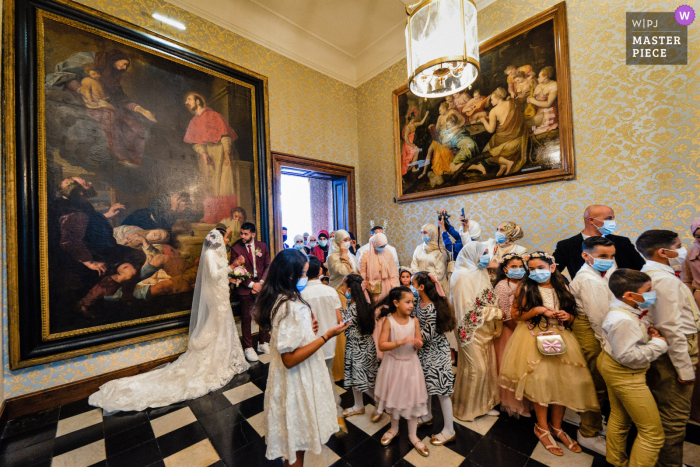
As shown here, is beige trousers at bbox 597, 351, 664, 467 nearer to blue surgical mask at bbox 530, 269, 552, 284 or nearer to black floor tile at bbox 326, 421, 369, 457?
blue surgical mask at bbox 530, 269, 552, 284

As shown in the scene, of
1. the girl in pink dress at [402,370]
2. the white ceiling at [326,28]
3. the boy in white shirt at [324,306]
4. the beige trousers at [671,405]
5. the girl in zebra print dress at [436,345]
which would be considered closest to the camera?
the beige trousers at [671,405]

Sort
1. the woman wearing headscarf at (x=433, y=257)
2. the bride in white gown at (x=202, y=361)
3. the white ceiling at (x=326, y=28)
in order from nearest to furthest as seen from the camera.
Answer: the bride in white gown at (x=202, y=361) → the woman wearing headscarf at (x=433, y=257) → the white ceiling at (x=326, y=28)

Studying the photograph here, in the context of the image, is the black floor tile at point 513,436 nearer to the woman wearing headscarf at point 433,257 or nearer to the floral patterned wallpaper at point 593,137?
the woman wearing headscarf at point 433,257

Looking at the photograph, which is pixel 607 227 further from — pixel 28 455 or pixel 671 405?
pixel 28 455

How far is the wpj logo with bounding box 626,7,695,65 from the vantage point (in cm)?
310

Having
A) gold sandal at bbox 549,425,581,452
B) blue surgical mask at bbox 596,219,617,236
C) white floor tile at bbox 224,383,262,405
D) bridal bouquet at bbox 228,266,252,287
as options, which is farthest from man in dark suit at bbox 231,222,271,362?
blue surgical mask at bbox 596,219,617,236

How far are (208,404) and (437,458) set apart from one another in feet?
8.08

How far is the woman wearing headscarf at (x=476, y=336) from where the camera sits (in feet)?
8.34

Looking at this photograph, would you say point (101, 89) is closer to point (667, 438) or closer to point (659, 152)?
point (667, 438)

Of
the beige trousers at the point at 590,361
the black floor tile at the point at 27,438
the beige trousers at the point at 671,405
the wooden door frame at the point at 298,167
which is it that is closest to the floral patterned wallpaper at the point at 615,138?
the beige trousers at the point at 590,361

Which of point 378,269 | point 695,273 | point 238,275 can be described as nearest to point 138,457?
point 238,275

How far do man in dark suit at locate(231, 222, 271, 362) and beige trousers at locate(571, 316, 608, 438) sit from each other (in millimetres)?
3848

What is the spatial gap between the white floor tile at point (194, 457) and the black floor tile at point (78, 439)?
37.2 inches

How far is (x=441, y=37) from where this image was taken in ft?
7.98
